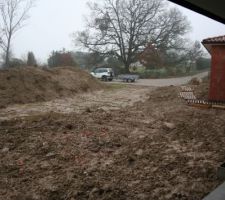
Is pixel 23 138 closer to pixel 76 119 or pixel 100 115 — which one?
pixel 76 119

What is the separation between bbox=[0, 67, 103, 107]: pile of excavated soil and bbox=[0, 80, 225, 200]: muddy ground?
15.3 ft

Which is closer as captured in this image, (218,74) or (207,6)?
(207,6)

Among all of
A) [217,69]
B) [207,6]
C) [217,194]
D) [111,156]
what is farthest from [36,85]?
[207,6]

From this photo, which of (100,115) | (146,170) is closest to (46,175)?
(146,170)

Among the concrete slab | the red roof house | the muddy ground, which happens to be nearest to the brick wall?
the red roof house

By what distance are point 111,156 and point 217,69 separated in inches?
407

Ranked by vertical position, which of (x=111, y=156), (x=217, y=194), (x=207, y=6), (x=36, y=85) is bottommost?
(x=111, y=156)

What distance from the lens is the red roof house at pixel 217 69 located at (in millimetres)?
16938

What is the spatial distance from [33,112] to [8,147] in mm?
5230

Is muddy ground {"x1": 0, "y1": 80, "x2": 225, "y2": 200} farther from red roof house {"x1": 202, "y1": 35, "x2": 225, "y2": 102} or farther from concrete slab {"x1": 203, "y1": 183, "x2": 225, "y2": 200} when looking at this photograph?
red roof house {"x1": 202, "y1": 35, "x2": 225, "y2": 102}

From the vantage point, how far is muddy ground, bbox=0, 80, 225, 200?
662cm

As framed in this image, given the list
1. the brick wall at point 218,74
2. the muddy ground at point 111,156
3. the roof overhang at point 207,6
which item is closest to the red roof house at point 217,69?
the brick wall at point 218,74

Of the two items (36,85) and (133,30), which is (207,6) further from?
(133,30)

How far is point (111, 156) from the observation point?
8.63 m
